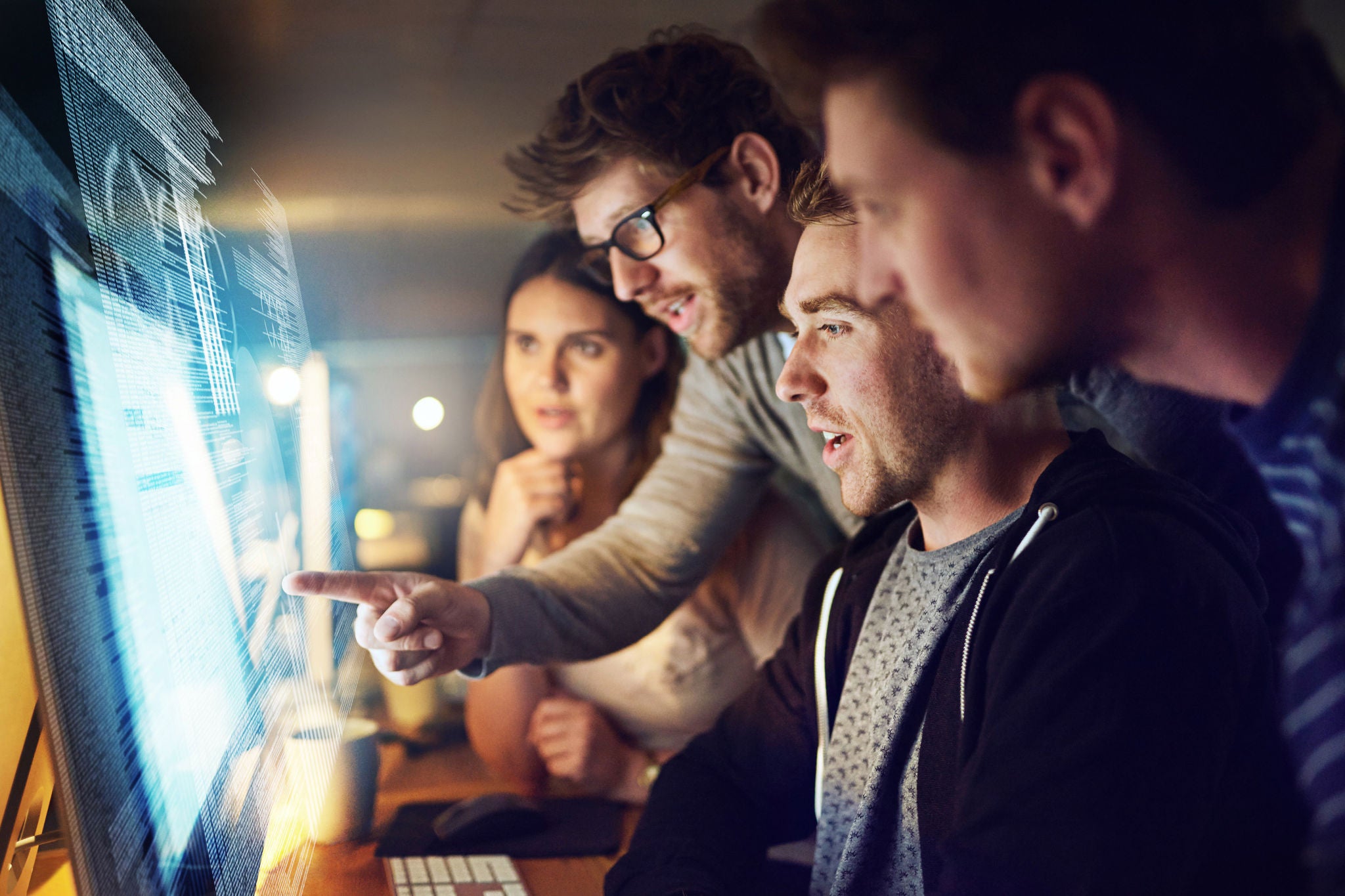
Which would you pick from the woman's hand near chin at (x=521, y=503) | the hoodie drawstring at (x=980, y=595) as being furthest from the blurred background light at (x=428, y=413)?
the hoodie drawstring at (x=980, y=595)

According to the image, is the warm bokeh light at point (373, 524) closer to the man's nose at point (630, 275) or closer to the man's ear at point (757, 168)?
the man's nose at point (630, 275)

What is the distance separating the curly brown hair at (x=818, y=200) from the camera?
70cm

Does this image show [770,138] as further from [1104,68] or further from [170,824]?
[170,824]

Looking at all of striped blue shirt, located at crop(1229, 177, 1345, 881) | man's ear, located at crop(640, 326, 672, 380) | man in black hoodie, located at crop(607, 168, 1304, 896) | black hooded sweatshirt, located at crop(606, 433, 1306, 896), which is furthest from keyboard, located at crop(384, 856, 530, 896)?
striped blue shirt, located at crop(1229, 177, 1345, 881)

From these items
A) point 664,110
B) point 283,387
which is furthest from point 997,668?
point 283,387

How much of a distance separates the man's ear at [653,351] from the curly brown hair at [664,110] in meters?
0.21

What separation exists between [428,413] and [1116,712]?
2.88ft

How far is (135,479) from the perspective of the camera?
0.60 meters

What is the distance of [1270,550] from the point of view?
0.62 m

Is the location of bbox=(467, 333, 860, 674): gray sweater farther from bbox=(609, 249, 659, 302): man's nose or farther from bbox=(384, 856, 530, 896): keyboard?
bbox=(384, 856, 530, 896): keyboard

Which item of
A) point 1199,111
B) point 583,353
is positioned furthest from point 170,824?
point 1199,111

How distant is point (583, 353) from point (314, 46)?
0.45 metres

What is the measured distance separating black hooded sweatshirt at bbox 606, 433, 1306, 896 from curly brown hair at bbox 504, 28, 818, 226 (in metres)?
0.39

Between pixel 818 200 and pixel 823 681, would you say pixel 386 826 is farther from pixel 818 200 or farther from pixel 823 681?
pixel 818 200
